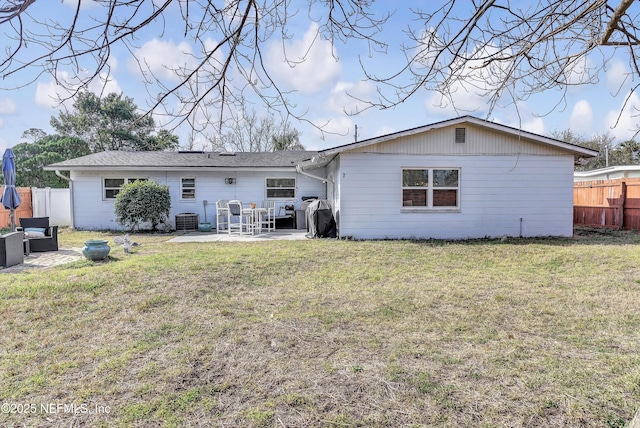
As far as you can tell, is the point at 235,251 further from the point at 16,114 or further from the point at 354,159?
the point at 16,114

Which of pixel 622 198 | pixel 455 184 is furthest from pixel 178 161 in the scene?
pixel 622 198

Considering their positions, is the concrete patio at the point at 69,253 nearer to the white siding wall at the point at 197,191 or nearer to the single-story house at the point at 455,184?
the single-story house at the point at 455,184

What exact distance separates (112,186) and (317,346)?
13.2m

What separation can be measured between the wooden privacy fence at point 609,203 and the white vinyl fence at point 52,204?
20.3 metres

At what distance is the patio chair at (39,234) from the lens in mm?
8289

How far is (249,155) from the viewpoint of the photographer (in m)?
15.7

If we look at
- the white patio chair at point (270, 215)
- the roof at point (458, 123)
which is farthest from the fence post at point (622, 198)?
the white patio chair at point (270, 215)

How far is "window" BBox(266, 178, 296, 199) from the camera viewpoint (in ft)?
46.4

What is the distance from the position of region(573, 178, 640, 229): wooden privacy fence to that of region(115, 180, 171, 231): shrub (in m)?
15.7

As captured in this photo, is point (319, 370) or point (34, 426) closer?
point (34, 426)

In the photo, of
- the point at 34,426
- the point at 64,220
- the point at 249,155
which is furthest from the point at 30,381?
the point at 64,220

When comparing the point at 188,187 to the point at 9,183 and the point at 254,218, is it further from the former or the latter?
the point at 9,183

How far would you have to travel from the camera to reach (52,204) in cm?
1473

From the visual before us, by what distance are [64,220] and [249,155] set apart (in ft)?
26.5
